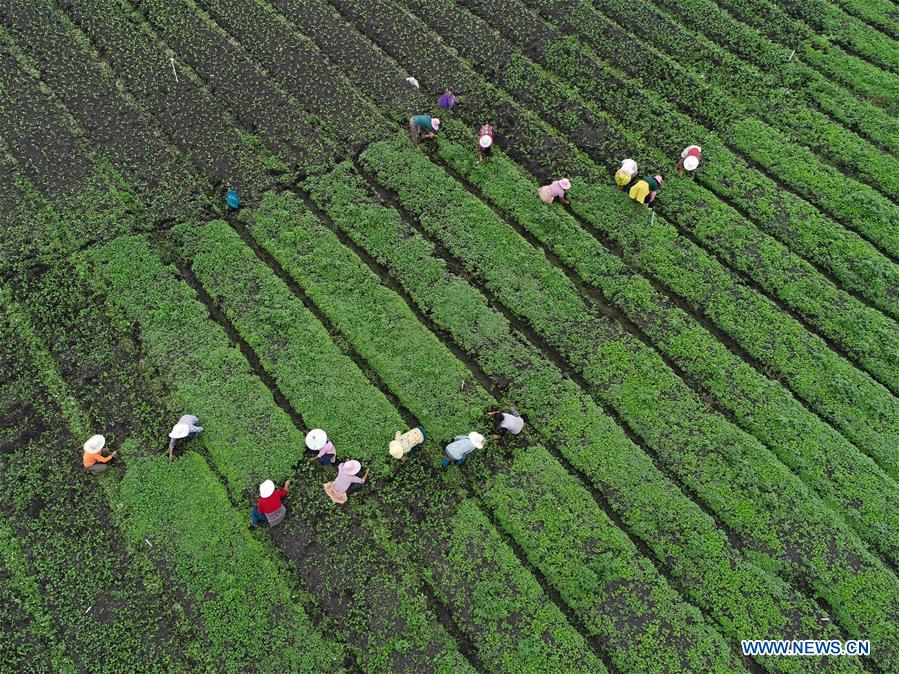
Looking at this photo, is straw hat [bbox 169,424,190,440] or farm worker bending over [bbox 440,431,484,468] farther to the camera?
straw hat [bbox 169,424,190,440]

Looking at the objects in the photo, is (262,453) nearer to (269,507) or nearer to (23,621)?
(269,507)

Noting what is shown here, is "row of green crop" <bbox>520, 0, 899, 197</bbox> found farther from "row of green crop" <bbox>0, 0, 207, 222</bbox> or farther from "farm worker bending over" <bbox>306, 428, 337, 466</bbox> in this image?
"farm worker bending over" <bbox>306, 428, 337, 466</bbox>

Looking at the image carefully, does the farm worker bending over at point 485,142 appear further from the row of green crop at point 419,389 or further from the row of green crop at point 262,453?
the row of green crop at point 262,453

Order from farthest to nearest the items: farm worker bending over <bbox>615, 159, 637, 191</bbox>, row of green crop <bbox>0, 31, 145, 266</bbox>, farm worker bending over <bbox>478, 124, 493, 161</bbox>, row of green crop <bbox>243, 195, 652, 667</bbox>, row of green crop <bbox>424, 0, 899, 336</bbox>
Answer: farm worker bending over <bbox>478, 124, 493, 161</bbox> → farm worker bending over <bbox>615, 159, 637, 191</bbox> → row of green crop <bbox>0, 31, 145, 266</bbox> → row of green crop <bbox>424, 0, 899, 336</bbox> → row of green crop <bbox>243, 195, 652, 667</bbox>

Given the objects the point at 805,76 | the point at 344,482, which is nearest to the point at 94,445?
the point at 344,482

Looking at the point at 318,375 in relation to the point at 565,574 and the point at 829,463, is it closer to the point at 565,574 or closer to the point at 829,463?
the point at 565,574

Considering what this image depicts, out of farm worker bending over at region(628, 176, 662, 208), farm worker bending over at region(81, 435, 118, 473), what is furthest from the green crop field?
farm worker bending over at region(81, 435, 118, 473)

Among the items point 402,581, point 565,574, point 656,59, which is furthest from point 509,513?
point 656,59
